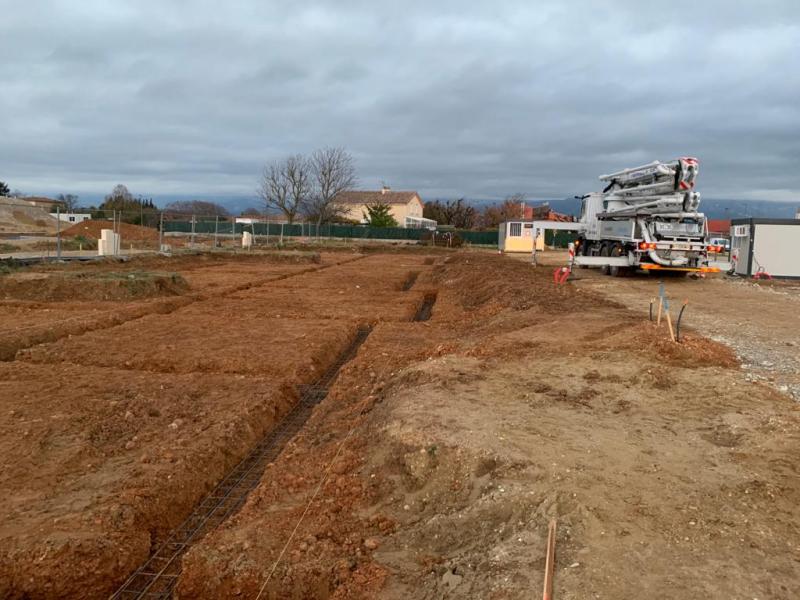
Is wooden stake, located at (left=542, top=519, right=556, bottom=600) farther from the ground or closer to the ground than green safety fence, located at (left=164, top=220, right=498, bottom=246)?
closer to the ground

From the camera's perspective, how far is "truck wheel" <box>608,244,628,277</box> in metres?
20.8

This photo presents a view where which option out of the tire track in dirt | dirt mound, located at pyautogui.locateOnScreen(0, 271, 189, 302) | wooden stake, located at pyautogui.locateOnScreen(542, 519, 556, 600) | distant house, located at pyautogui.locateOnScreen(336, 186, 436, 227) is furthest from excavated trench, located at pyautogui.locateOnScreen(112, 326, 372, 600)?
distant house, located at pyautogui.locateOnScreen(336, 186, 436, 227)

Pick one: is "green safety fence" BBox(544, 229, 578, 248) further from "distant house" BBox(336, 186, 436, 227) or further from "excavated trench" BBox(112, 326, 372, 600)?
"excavated trench" BBox(112, 326, 372, 600)

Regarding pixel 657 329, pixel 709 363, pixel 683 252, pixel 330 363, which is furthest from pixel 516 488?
pixel 683 252

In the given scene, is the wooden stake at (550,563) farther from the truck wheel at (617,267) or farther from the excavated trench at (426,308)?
the truck wheel at (617,267)

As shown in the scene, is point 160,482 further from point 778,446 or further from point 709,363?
point 709,363

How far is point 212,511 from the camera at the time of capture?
562 cm

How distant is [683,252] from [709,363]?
40.5 feet

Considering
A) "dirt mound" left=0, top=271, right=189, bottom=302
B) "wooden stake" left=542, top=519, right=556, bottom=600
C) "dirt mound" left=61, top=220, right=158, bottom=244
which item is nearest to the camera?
"wooden stake" left=542, top=519, right=556, bottom=600

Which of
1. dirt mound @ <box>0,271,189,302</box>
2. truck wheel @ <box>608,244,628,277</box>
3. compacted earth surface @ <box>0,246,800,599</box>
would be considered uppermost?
truck wheel @ <box>608,244,628,277</box>

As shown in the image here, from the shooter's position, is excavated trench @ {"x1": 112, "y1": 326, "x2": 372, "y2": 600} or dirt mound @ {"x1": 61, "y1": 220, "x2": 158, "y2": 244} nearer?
excavated trench @ {"x1": 112, "y1": 326, "x2": 372, "y2": 600}

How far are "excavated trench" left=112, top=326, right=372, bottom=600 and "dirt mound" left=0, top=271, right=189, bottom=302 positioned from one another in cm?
1049

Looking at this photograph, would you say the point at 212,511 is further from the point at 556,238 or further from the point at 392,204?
the point at 392,204

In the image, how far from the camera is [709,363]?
7.86m
